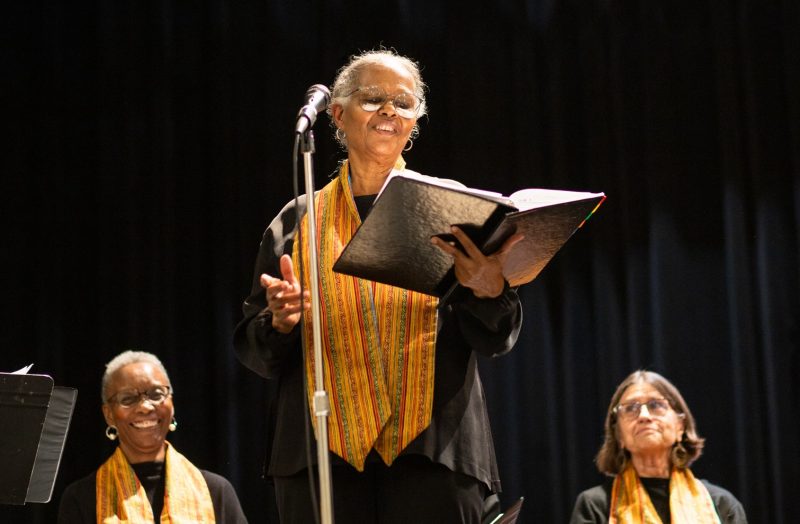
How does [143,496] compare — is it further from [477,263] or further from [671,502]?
[477,263]

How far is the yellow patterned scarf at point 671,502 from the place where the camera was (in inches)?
157

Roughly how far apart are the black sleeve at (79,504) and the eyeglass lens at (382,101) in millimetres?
2450

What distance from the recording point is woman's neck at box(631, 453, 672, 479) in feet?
13.7

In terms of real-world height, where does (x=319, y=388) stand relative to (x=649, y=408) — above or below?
above

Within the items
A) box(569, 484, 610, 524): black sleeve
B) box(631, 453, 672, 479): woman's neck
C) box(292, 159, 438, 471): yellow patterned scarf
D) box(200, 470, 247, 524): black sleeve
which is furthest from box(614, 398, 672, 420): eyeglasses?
box(292, 159, 438, 471): yellow patterned scarf

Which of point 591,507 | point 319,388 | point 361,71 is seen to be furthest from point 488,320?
point 591,507

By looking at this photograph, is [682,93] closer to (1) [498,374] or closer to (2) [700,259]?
(2) [700,259]

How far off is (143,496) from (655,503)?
6.84ft

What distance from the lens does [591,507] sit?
4082 millimetres

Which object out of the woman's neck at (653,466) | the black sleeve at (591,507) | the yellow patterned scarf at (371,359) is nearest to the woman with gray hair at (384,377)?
the yellow patterned scarf at (371,359)

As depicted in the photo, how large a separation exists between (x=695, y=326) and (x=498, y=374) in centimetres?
89

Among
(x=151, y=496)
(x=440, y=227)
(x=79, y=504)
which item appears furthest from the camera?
(x=151, y=496)

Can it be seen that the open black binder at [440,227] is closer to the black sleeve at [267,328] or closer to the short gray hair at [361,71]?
the black sleeve at [267,328]

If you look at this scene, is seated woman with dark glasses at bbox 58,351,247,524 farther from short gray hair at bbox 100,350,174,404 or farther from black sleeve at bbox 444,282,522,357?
black sleeve at bbox 444,282,522,357
